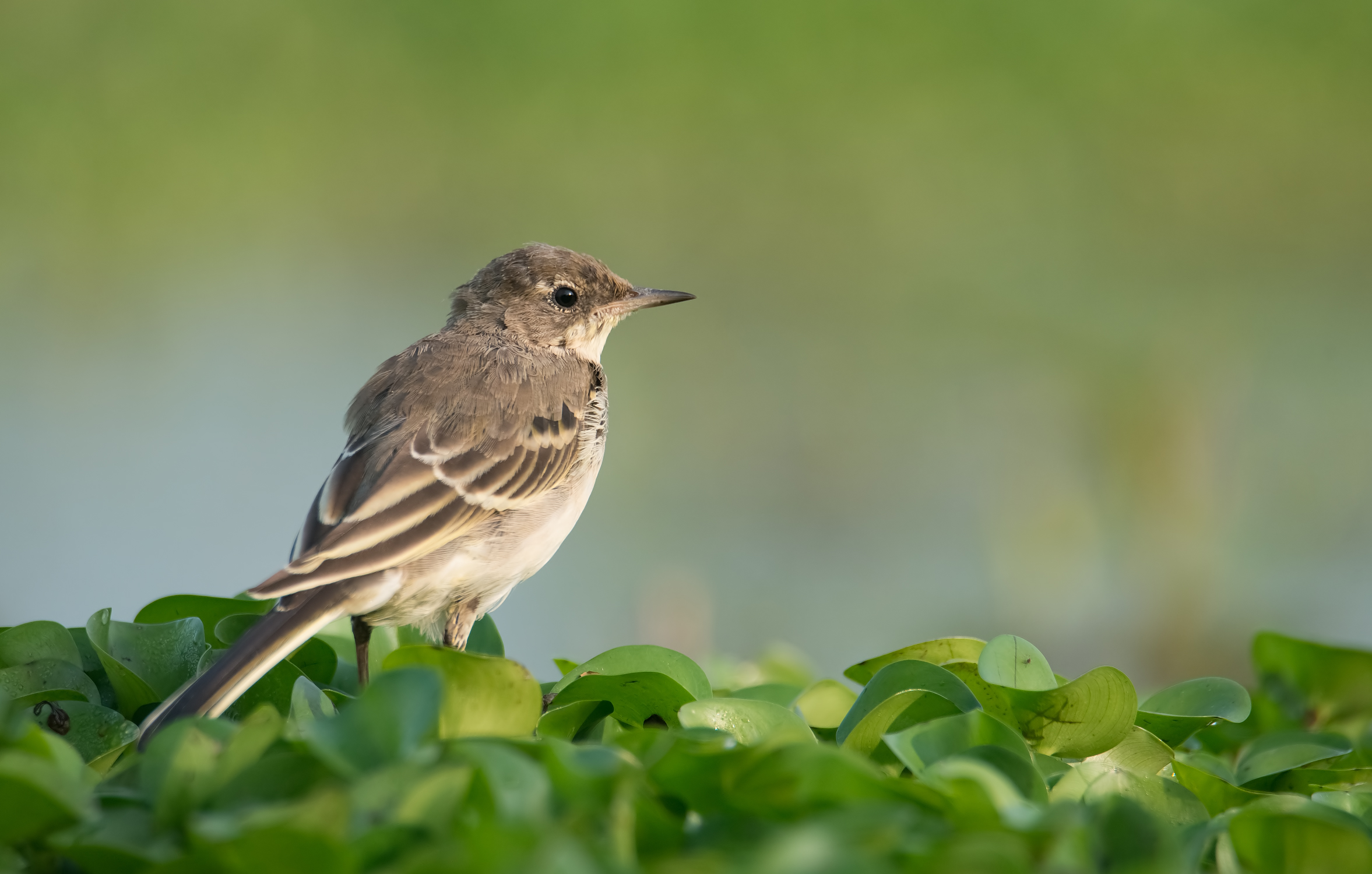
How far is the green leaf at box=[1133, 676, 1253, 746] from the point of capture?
7.97 ft

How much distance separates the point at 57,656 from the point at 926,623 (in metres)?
6.11

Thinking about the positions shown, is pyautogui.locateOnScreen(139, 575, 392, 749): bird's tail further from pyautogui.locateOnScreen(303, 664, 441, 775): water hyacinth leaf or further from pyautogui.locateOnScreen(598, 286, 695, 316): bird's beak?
pyautogui.locateOnScreen(598, 286, 695, 316): bird's beak

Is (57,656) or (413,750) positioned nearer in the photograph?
(413,750)

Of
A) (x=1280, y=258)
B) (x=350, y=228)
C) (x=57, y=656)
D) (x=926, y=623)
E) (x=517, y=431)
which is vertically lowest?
(x=926, y=623)

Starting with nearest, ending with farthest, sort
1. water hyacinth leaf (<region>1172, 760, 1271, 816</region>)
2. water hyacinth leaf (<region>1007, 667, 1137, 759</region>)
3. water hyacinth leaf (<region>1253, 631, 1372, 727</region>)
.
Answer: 1. water hyacinth leaf (<region>1172, 760, 1271, 816</region>)
2. water hyacinth leaf (<region>1007, 667, 1137, 759</region>)
3. water hyacinth leaf (<region>1253, 631, 1372, 727</region>)

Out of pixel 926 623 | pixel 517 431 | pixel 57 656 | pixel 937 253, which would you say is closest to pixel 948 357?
pixel 937 253

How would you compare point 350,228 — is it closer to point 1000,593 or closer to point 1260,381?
point 1000,593

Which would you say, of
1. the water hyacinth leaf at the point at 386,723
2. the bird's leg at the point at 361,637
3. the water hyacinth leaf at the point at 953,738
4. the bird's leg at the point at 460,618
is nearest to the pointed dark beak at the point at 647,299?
the bird's leg at the point at 460,618

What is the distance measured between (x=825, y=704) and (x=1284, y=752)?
1052mm

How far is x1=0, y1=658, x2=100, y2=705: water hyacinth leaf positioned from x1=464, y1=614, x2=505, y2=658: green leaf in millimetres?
1005

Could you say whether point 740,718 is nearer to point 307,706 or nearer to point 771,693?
point 771,693

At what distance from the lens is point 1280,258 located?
8.21 metres

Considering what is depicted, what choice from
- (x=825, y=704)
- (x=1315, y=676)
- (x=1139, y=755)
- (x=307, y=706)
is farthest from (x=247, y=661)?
(x=1315, y=676)

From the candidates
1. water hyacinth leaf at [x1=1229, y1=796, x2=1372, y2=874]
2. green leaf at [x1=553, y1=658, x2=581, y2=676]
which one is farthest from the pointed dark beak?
water hyacinth leaf at [x1=1229, y1=796, x2=1372, y2=874]
